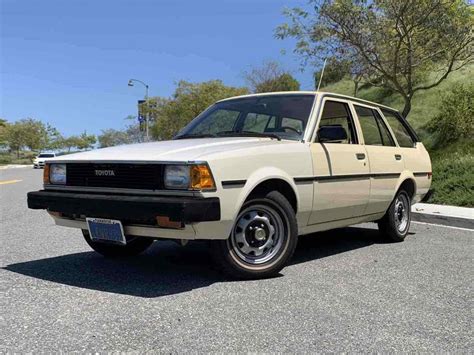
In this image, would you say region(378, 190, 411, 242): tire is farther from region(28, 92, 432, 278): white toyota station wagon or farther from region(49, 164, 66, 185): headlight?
region(49, 164, 66, 185): headlight

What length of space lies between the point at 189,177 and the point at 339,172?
191cm

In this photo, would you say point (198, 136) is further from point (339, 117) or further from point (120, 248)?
point (339, 117)

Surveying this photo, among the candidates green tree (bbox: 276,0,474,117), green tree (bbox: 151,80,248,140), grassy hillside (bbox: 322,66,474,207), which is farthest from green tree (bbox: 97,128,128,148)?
green tree (bbox: 276,0,474,117)

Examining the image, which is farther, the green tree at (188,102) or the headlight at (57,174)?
the green tree at (188,102)

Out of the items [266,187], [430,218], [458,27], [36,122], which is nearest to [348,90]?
[458,27]

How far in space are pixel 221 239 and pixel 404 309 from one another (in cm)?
145

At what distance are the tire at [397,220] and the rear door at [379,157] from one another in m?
0.20

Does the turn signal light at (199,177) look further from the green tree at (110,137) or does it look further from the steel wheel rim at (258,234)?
the green tree at (110,137)

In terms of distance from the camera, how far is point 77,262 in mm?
5117

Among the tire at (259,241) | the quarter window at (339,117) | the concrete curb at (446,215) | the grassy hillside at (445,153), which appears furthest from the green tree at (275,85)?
the tire at (259,241)

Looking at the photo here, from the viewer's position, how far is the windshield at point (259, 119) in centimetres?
516

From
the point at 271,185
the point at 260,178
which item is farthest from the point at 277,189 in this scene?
the point at 260,178

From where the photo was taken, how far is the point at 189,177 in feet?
12.8

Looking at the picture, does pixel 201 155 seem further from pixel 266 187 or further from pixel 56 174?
pixel 56 174
